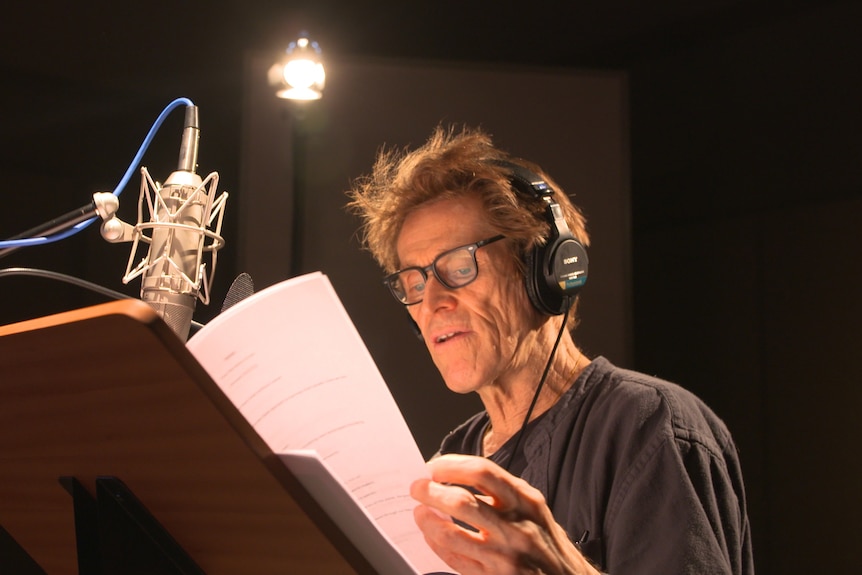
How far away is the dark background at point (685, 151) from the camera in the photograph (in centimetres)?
225

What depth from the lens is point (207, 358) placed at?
1.89 ft

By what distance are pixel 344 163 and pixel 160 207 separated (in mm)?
1876

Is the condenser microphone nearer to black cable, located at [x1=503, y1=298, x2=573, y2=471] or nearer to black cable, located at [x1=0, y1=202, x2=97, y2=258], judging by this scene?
black cable, located at [x1=0, y1=202, x2=97, y2=258]

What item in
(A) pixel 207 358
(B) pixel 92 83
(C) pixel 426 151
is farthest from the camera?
(B) pixel 92 83

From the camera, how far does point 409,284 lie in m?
1.45

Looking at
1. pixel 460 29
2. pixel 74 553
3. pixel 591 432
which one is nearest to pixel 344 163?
pixel 460 29

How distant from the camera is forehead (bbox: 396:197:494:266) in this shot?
1380mm

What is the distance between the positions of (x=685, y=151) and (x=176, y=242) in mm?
2515

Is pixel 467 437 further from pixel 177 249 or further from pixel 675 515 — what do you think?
pixel 177 249

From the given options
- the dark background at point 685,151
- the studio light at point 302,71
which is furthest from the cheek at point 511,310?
the studio light at point 302,71

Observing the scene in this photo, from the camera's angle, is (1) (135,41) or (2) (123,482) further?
(1) (135,41)

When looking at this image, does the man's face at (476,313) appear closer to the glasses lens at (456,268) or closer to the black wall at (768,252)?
the glasses lens at (456,268)

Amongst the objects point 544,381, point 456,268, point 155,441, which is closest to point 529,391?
point 544,381

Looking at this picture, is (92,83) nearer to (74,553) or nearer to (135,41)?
(135,41)
